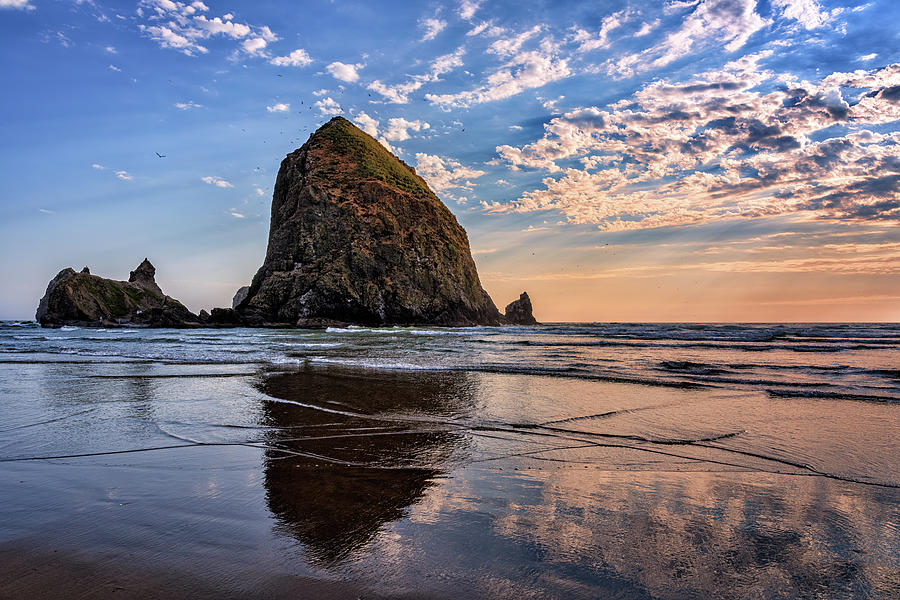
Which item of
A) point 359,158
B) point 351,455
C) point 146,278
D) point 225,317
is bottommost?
point 351,455

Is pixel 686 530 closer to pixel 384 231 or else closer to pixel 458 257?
pixel 384 231

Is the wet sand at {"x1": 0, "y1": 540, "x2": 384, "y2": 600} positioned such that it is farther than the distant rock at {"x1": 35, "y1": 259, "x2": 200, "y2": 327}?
No

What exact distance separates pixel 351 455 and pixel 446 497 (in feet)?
5.10

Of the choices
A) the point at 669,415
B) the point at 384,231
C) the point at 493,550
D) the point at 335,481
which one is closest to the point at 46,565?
the point at 335,481

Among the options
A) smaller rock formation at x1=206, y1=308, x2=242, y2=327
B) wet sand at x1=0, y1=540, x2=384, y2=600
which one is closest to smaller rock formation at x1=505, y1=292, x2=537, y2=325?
smaller rock formation at x1=206, y1=308, x2=242, y2=327

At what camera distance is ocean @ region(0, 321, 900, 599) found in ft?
7.30

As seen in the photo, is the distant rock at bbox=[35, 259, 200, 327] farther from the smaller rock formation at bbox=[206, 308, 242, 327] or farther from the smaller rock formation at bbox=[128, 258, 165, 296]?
the smaller rock formation at bbox=[128, 258, 165, 296]

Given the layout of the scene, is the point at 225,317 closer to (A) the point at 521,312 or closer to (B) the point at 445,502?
(B) the point at 445,502

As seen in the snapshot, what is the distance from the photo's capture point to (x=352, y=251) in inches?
2387

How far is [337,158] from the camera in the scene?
71.4 meters

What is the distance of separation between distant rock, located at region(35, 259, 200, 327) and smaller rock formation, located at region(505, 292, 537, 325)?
233 feet

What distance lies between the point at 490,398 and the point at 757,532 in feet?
18.0

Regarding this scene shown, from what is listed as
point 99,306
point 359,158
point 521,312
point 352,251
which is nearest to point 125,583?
point 352,251

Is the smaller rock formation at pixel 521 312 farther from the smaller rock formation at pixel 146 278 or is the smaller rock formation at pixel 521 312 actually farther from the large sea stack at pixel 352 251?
the smaller rock formation at pixel 146 278
